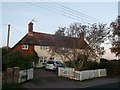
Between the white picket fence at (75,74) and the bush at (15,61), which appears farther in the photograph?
the white picket fence at (75,74)

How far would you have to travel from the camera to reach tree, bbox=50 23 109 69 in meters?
30.0

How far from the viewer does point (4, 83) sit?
58.2ft

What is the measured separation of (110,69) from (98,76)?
410 centimetres

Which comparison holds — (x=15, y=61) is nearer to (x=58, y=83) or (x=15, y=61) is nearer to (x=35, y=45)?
(x=58, y=83)

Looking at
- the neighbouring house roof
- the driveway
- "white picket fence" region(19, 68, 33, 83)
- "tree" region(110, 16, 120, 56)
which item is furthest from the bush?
"tree" region(110, 16, 120, 56)

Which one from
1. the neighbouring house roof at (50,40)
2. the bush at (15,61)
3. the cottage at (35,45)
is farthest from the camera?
the cottage at (35,45)

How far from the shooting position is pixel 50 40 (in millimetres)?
45219

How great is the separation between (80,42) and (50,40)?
15.3m

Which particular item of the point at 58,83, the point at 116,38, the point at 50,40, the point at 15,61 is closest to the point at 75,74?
the point at 58,83

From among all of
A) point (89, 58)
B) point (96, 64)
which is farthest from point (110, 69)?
point (89, 58)

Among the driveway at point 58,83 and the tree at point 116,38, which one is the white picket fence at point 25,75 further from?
the tree at point 116,38

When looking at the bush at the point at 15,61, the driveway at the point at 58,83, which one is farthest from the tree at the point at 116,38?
the bush at the point at 15,61

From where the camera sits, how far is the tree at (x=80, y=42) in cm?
3003

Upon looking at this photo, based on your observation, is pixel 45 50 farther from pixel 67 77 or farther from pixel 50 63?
pixel 67 77
